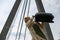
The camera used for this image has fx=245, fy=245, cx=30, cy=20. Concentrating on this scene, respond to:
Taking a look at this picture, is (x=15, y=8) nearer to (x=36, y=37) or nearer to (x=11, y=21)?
(x=11, y=21)

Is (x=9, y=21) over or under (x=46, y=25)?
over

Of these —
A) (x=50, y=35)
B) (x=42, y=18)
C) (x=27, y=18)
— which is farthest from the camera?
(x=27, y=18)

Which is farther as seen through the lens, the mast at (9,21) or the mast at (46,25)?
the mast at (9,21)

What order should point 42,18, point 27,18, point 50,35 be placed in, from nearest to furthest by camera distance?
1. point 42,18
2. point 50,35
3. point 27,18

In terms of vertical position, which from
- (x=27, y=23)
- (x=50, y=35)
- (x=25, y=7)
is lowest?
(x=50, y=35)

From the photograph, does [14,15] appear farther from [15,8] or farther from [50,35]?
[50,35]

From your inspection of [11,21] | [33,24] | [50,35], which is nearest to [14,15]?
[11,21]

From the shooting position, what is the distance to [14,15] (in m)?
15.3

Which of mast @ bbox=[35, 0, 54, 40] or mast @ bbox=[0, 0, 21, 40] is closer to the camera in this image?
mast @ bbox=[35, 0, 54, 40]

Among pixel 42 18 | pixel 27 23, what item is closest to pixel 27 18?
pixel 27 23

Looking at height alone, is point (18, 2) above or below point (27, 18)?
above

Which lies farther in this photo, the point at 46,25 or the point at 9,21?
the point at 9,21

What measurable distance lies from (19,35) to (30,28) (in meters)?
0.82

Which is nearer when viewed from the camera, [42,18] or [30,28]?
[42,18]
